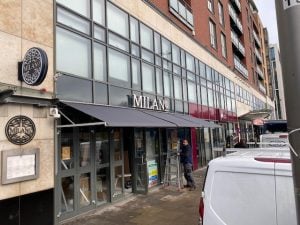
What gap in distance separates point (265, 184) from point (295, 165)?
162 cm

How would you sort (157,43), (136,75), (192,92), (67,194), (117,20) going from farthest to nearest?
(192,92), (157,43), (136,75), (117,20), (67,194)

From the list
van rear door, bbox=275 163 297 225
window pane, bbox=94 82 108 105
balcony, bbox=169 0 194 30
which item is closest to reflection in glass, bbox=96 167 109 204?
window pane, bbox=94 82 108 105

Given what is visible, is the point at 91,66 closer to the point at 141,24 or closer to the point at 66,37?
the point at 66,37

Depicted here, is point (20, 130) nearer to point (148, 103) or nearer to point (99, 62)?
point (99, 62)

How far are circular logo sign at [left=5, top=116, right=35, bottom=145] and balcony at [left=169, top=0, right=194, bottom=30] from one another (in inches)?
420

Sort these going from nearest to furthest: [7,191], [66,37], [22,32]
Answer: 1. [7,191]
2. [22,32]
3. [66,37]

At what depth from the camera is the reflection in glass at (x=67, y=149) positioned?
27.8ft

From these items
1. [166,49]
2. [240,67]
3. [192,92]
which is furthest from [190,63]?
[240,67]

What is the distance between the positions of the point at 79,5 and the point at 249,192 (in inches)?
301

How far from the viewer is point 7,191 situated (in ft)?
21.7

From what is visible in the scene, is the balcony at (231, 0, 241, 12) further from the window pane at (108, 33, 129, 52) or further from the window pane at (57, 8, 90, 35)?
the window pane at (57, 8, 90, 35)

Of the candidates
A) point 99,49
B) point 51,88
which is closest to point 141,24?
point 99,49

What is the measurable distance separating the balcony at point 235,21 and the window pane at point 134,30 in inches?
840

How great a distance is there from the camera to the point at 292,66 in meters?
2.03
